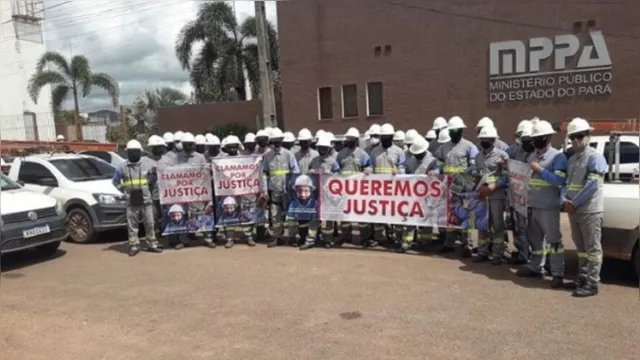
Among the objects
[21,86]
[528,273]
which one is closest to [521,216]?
[528,273]

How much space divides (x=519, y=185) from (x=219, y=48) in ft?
77.3

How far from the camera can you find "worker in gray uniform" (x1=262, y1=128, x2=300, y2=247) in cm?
903

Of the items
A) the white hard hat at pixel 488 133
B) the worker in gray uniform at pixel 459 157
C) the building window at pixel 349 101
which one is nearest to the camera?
the white hard hat at pixel 488 133

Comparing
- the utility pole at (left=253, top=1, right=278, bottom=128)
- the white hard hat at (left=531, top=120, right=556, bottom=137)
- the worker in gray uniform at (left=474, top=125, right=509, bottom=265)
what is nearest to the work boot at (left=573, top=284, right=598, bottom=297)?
the worker in gray uniform at (left=474, top=125, right=509, bottom=265)

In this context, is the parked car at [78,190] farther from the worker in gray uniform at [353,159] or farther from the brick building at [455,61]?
the brick building at [455,61]

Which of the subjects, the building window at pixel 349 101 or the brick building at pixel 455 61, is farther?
the building window at pixel 349 101

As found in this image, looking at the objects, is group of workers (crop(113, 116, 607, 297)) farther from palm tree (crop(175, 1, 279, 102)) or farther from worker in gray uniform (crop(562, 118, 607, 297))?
palm tree (crop(175, 1, 279, 102))

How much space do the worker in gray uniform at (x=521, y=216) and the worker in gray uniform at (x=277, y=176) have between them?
3454 mm

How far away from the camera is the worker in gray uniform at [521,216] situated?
266 inches

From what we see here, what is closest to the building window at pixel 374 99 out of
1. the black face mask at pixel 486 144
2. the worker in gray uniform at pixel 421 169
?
the worker in gray uniform at pixel 421 169

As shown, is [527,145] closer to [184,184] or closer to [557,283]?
[557,283]

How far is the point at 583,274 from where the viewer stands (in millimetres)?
5836

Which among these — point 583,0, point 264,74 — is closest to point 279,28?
point 264,74

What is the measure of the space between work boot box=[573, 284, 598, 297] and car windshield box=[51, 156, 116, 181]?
Result: 8.66 metres
